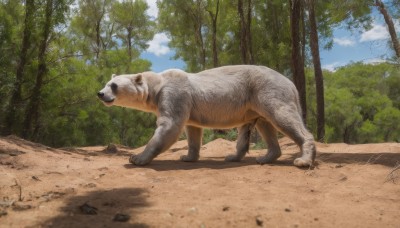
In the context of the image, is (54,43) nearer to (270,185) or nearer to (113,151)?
(113,151)

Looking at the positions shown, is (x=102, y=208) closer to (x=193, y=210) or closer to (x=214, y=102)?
(x=193, y=210)

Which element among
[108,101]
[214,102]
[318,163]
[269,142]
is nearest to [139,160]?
[108,101]

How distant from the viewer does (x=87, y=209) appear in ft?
9.87

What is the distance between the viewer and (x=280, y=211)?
10.1ft

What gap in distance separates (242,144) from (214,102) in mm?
920

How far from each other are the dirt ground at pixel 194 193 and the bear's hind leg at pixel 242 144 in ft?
1.84

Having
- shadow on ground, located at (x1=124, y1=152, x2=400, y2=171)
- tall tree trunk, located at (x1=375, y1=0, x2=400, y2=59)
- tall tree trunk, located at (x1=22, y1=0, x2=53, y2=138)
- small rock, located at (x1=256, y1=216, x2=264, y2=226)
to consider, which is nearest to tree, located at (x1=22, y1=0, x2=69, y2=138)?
tall tree trunk, located at (x1=22, y1=0, x2=53, y2=138)

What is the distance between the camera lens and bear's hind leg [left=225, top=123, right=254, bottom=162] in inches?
241

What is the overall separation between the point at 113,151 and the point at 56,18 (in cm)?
486

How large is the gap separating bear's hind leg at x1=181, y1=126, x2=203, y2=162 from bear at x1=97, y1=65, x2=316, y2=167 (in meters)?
0.02

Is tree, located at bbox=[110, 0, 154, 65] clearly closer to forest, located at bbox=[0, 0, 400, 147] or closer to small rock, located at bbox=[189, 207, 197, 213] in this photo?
forest, located at bbox=[0, 0, 400, 147]

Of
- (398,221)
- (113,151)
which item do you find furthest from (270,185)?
(113,151)

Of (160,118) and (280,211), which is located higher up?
(160,118)

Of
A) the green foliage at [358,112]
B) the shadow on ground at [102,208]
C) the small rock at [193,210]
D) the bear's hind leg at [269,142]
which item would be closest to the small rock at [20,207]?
the shadow on ground at [102,208]
